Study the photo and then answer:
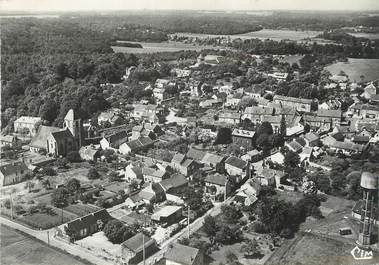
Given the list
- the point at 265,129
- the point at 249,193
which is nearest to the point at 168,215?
the point at 249,193

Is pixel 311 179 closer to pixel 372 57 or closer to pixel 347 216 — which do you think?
pixel 347 216

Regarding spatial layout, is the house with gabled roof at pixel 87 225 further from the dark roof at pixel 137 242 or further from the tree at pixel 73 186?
the tree at pixel 73 186

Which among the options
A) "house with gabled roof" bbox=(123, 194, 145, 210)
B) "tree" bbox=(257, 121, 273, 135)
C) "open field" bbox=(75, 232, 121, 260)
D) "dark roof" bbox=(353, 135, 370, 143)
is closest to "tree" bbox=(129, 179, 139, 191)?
"house with gabled roof" bbox=(123, 194, 145, 210)

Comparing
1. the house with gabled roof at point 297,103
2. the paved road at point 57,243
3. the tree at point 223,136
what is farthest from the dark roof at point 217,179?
the house with gabled roof at point 297,103

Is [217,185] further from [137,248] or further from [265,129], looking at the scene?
[265,129]

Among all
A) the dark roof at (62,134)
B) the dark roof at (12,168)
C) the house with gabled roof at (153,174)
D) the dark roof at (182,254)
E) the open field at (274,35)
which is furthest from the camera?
the open field at (274,35)

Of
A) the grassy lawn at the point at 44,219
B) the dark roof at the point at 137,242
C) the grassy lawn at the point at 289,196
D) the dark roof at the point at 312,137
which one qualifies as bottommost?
the grassy lawn at the point at 44,219

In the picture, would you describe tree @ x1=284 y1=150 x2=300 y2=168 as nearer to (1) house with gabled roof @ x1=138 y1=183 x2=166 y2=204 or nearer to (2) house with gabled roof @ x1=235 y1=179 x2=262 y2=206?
(2) house with gabled roof @ x1=235 y1=179 x2=262 y2=206
